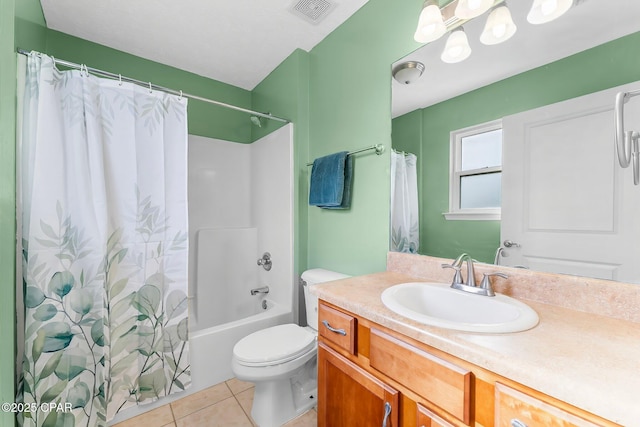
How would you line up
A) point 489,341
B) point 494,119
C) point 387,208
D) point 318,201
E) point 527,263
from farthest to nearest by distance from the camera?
point 318,201, point 387,208, point 494,119, point 527,263, point 489,341

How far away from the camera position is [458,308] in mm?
1017

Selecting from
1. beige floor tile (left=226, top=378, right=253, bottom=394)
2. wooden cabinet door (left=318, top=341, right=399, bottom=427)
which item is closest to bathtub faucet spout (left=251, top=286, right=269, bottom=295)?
beige floor tile (left=226, top=378, right=253, bottom=394)

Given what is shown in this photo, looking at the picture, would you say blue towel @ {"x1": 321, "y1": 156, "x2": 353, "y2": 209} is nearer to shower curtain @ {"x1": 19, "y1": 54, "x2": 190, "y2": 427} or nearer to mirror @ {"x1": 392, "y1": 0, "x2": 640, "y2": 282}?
mirror @ {"x1": 392, "y1": 0, "x2": 640, "y2": 282}

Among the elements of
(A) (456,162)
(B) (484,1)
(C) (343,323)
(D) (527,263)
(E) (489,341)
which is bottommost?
(C) (343,323)

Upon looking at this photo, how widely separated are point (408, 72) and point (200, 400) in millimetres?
2265

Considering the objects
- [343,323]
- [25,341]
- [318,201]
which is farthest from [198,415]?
[318,201]

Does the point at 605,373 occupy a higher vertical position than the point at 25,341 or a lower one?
higher

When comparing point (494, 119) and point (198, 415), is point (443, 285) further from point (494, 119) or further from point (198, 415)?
point (198, 415)

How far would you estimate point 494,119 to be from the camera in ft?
3.61

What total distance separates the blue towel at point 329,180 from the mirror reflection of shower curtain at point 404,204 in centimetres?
34

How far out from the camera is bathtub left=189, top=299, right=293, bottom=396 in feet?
5.59

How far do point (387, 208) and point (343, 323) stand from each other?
29.0 inches

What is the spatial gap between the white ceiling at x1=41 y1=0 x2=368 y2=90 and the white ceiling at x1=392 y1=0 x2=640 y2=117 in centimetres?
73

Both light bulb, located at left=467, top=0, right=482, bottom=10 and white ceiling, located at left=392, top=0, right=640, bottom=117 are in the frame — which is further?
light bulb, located at left=467, top=0, right=482, bottom=10
